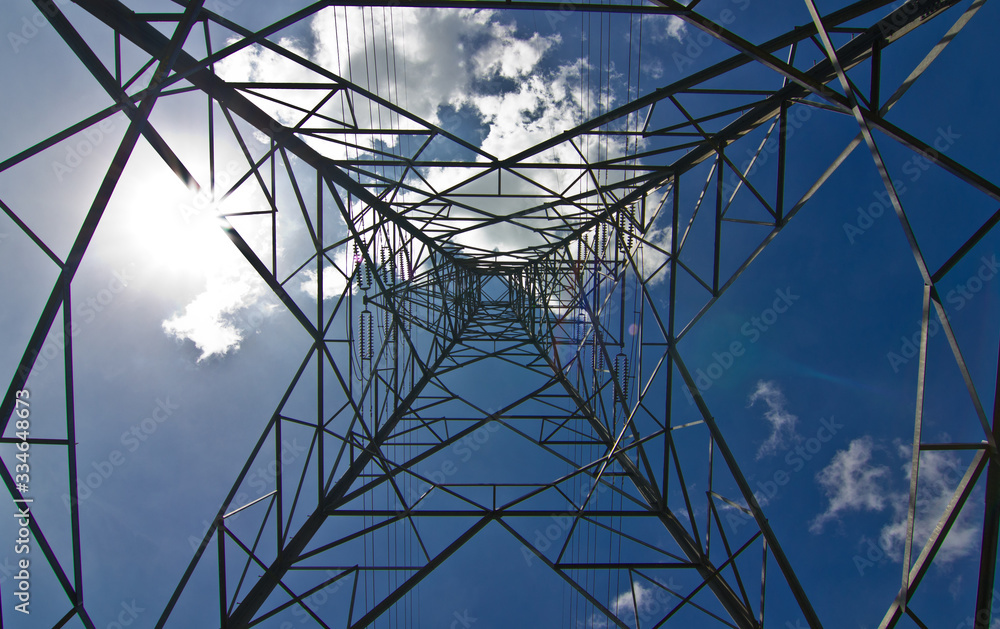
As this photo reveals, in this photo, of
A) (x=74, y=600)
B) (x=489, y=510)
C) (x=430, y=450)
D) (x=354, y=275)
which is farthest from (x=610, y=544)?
(x=74, y=600)

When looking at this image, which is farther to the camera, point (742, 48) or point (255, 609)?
point (255, 609)

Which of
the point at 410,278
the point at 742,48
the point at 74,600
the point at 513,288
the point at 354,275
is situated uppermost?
the point at 513,288

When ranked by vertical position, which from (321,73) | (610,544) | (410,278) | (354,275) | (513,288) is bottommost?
(610,544)

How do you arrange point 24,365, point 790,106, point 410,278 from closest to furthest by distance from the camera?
point 24,365 → point 790,106 → point 410,278

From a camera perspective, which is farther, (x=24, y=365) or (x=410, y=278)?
(x=410, y=278)

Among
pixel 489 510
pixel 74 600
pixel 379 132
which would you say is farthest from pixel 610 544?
pixel 379 132

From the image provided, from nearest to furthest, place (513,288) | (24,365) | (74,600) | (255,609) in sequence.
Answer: (24,365) → (74,600) → (255,609) → (513,288)

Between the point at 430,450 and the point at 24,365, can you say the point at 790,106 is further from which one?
the point at 24,365

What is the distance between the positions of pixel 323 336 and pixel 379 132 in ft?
12.3

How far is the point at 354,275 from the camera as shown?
372 inches

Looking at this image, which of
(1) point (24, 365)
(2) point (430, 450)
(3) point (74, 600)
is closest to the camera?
(1) point (24, 365)

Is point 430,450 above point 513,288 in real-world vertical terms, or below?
below

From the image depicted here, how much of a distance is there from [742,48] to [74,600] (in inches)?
378

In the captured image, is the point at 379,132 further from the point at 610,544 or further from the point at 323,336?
the point at 610,544
